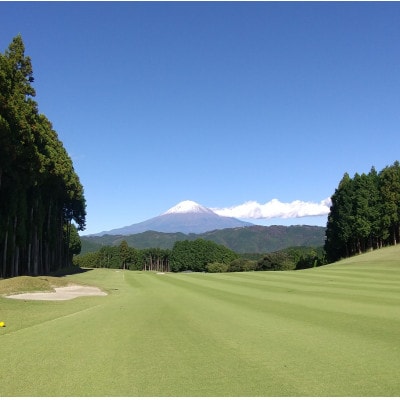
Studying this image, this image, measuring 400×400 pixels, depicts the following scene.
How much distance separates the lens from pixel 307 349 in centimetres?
779

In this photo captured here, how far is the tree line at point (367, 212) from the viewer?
69625 millimetres

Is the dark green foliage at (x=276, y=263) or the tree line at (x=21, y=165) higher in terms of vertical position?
the tree line at (x=21, y=165)

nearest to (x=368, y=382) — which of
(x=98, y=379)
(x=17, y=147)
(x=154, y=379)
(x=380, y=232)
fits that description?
(x=154, y=379)

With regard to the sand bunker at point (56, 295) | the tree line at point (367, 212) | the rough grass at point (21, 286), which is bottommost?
the sand bunker at point (56, 295)

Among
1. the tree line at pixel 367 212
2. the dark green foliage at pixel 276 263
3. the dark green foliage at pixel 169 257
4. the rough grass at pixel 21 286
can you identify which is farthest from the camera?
the dark green foliage at pixel 169 257

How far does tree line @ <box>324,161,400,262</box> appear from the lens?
6962cm

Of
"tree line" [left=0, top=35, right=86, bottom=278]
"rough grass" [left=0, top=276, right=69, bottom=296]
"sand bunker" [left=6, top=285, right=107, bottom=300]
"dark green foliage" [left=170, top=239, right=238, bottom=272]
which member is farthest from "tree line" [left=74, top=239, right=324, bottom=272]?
"rough grass" [left=0, top=276, right=69, bottom=296]

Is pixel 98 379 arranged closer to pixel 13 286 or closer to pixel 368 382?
pixel 368 382

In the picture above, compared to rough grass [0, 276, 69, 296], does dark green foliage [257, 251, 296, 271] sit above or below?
below

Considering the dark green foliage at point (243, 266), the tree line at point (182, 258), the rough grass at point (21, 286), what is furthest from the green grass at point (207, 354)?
the tree line at point (182, 258)

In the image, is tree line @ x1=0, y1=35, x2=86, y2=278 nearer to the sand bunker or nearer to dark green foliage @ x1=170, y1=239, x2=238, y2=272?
the sand bunker

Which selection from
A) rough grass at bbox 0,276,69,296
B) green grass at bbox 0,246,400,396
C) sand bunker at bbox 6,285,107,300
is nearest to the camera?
green grass at bbox 0,246,400,396

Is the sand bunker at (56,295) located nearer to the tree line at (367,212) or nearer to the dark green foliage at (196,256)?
the tree line at (367,212)

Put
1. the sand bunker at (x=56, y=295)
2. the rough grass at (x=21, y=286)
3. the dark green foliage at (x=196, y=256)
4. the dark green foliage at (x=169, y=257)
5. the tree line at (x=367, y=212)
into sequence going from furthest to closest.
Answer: the dark green foliage at (x=169, y=257), the dark green foliage at (x=196, y=256), the tree line at (x=367, y=212), the rough grass at (x=21, y=286), the sand bunker at (x=56, y=295)
